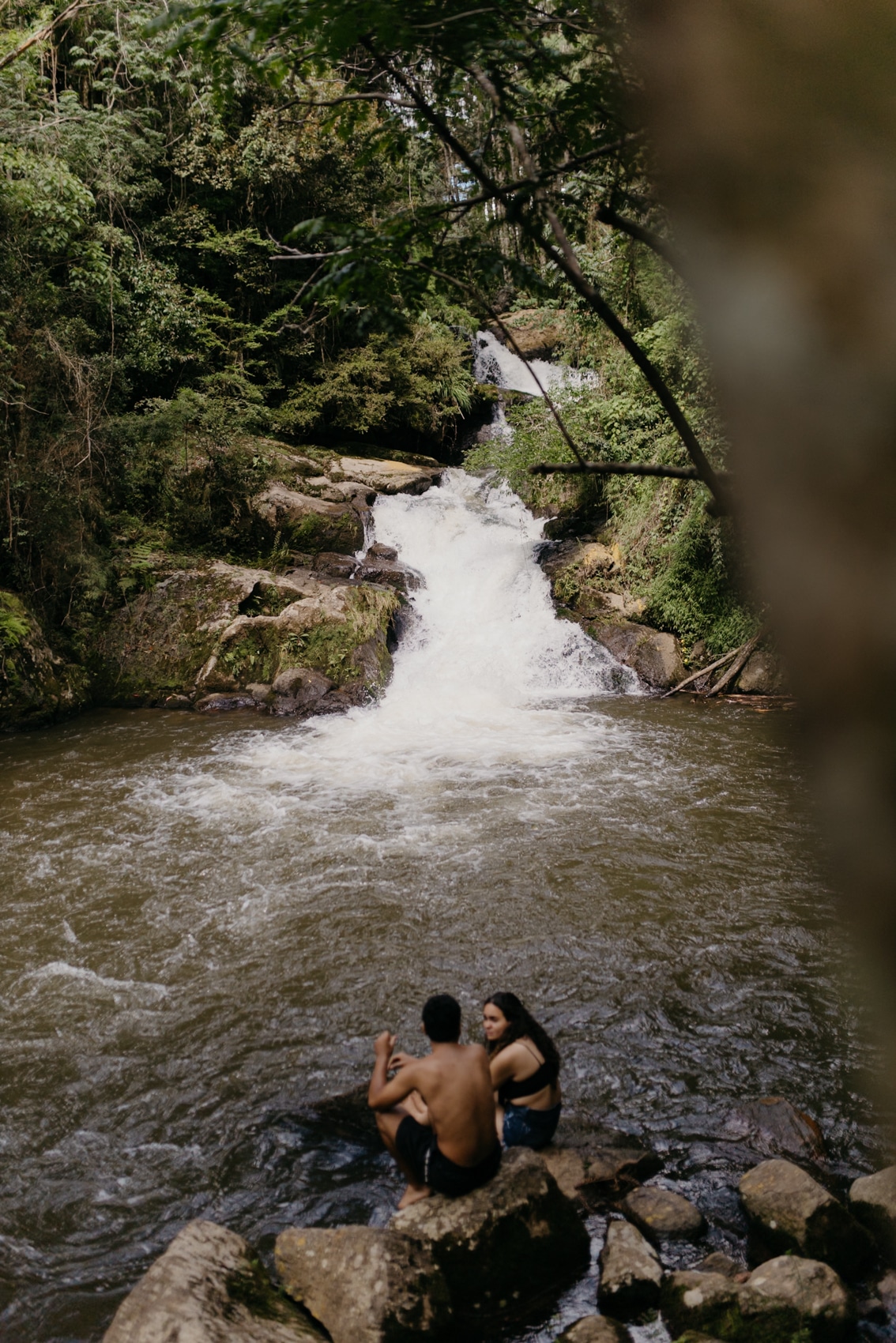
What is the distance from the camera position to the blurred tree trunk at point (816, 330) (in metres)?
0.52

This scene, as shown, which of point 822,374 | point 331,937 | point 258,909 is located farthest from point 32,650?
point 822,374

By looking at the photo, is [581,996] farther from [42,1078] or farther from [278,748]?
[278,748]

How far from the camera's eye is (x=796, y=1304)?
2928mm

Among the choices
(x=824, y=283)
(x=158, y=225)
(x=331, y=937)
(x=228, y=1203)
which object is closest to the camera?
(x=824, y=283)

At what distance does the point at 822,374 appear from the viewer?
0.54m

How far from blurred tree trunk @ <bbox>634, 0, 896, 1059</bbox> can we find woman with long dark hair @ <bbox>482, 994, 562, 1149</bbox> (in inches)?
139

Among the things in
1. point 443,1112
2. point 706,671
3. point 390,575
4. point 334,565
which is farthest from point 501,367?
point 443,1112

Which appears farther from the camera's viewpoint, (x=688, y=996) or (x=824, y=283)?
(x=688, y=996)

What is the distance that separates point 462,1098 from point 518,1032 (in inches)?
20.1

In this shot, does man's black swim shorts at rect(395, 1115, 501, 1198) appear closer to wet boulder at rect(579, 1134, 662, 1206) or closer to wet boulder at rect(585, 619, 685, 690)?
wet boulder at rect(579, 1134, 662, 1206)

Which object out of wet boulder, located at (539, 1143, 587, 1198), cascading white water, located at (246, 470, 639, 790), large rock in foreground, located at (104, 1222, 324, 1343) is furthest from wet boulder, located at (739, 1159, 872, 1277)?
cascading white water, located at (246, 470, 639, 790)

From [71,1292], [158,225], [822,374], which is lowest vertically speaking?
[71,1292]

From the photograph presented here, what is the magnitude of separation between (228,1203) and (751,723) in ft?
29.1

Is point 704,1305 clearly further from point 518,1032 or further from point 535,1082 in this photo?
point 518,1032
